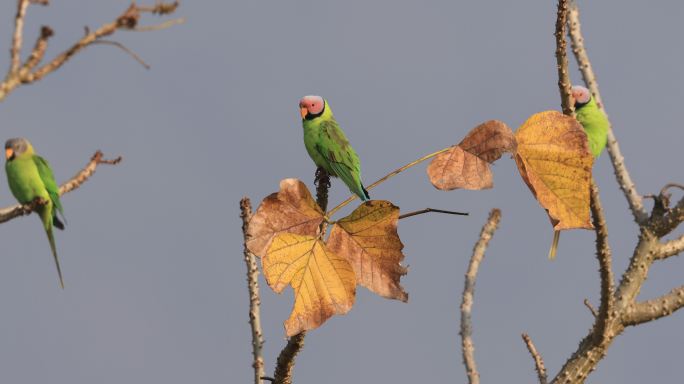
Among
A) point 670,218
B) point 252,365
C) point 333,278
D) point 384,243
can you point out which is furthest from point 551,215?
point 252,365

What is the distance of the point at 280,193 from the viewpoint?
15.3ft

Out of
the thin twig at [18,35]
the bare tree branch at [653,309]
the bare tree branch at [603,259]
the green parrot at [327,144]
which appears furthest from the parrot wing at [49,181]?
the bare tree branch at [653,309]

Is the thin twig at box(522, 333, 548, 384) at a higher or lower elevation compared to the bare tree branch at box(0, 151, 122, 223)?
lower

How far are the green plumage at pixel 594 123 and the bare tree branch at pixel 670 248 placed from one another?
169cm

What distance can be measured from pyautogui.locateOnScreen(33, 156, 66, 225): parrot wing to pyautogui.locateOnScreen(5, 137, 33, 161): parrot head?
7.8 inches

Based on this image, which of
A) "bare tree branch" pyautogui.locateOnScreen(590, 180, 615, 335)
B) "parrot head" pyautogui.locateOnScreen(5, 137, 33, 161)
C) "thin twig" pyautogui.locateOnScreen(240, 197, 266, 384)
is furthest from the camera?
"parrot head" pyautogui.locateOnScreen(5, 137, 33, 161)

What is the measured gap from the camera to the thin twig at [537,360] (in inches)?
230

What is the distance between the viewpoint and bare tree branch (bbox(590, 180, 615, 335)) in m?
5.18

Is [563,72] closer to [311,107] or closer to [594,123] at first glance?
[311,107]

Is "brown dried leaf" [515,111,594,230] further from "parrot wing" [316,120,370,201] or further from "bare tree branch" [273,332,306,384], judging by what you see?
"bare tree branch" [273,332,306,384]

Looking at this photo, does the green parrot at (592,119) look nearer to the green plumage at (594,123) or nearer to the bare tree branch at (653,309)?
the green plumage at (594,123)

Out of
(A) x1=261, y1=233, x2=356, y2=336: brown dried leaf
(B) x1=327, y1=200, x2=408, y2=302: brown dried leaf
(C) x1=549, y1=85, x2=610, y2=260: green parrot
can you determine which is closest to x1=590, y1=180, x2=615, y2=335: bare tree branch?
(B) x1=327, y1=200, x2=408, y2=302: brown dried leaf

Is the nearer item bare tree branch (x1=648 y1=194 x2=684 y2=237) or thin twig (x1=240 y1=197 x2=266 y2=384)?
thin twig (x1=240 y1=197 x2=266 y2=384)

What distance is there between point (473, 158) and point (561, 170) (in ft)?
1.76
